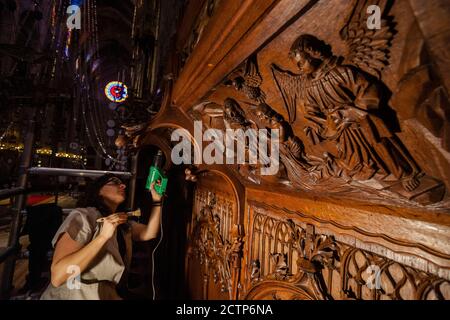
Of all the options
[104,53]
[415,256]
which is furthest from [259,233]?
[104,53]

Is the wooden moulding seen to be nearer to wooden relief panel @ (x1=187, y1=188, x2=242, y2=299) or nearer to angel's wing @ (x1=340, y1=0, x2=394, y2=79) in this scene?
angel's wing @ (x1=340, y1=0, x2=394, y2=79)

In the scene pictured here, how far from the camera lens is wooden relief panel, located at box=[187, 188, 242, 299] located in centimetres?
156

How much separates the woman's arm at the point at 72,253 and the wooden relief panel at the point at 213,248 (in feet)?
2.67

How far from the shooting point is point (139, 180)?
7.42ft

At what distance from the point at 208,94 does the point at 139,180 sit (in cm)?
148

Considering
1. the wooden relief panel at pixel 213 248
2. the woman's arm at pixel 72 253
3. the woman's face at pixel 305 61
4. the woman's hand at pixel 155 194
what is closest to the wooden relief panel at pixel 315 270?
the wooden relief panel at pixel 213 248

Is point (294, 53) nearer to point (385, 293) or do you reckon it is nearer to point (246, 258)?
point (385, 293)

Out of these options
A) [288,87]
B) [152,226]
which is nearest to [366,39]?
[288,87]

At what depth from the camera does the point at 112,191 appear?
151 cm

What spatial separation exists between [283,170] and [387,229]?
45 centimetres

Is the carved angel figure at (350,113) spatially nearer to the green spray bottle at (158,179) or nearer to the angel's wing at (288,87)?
the angel's wing at (288,87)

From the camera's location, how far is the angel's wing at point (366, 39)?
18.3 inches

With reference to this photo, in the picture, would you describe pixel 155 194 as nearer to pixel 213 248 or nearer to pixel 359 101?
pixel 213 248

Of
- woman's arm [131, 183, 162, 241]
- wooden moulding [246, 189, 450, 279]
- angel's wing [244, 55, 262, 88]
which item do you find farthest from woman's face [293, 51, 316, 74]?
woman's arm [131, 183, 162, 241]
